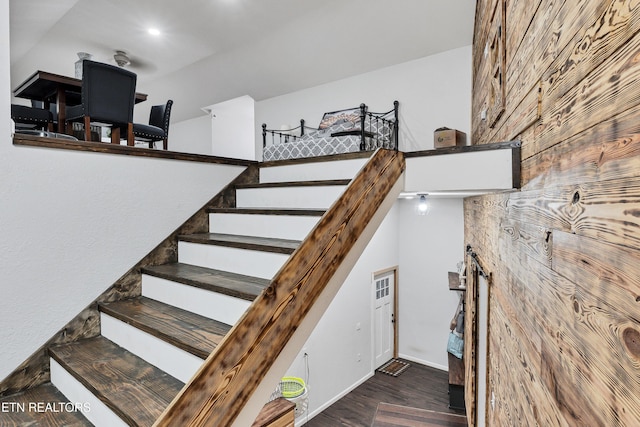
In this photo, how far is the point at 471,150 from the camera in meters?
1.74

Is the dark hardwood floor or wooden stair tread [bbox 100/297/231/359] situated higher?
wooden stair tread [bbox 100/297/231/359]

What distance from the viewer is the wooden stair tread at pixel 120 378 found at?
1325 mm

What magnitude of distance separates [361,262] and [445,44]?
3.33 meters

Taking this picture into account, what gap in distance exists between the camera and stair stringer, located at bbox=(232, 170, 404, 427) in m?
1.16

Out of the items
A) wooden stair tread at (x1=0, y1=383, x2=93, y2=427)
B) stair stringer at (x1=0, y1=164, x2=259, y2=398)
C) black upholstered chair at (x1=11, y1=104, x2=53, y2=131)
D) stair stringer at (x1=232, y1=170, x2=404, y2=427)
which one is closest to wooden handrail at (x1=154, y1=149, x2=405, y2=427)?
stair stringer at (x1=232, y1=170, x2=404, y2=427)

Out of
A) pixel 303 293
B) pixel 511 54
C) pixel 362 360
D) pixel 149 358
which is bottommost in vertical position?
pixel 362 360

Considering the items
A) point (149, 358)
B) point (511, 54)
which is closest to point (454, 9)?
point (511, 54)

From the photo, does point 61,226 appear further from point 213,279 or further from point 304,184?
point 304,184

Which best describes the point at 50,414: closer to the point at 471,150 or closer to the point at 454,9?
the point at 471,150

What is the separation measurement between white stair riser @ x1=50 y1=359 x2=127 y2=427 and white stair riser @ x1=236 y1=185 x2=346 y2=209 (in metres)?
1.56

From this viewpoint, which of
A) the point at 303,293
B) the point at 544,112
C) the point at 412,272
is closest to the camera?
the point at 544,112

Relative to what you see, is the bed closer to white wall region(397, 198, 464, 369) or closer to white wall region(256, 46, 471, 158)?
white wall region(256, 46, 471, 158)

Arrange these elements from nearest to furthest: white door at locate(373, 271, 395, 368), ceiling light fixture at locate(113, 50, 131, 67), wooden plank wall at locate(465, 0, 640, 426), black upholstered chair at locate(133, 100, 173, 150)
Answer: wooden plank wall at locate(465, 0, 640, 426)
black upholstered chair at locate(133, 100, 173, 150)
ceiling light fixture at locate(113, 50, 131, 67)
white door at locate(373, 271, 395, 368)

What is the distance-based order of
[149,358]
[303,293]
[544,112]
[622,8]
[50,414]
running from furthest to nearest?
[149,358] < [50,414] < [303,293] < [544,112] < [622,8]
